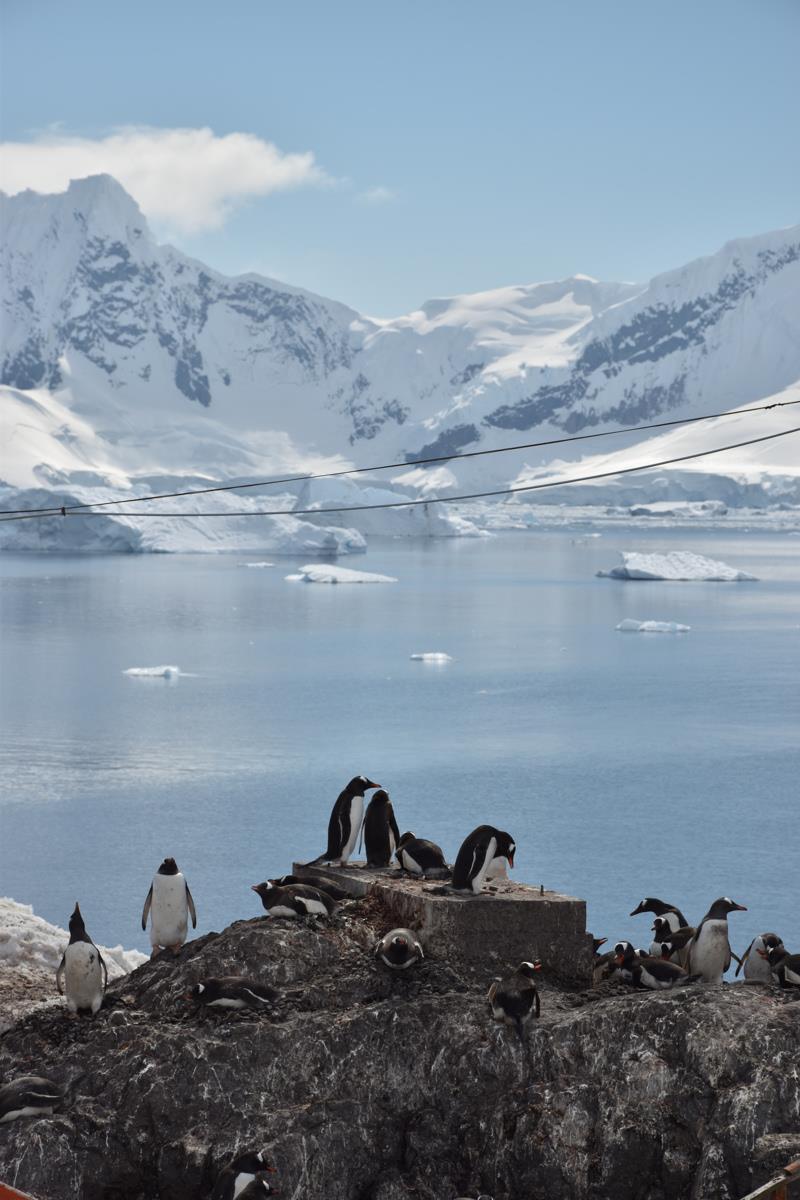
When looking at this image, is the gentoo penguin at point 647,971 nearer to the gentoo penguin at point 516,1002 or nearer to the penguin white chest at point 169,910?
the gentoo penguin at point 516,1002

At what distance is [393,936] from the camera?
10.0 meters

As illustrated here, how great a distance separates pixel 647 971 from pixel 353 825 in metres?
3.25

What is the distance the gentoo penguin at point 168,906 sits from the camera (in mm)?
11734

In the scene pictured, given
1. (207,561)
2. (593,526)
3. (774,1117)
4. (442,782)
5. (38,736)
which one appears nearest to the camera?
(774,1117)

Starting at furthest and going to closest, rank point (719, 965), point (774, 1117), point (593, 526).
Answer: point (593, 526) → point (719, 965) → point (774, 1117)

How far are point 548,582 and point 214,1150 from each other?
67876 mm

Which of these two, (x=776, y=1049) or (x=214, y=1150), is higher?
(x=776, y=1049)

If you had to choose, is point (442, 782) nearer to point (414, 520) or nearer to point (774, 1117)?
point (774, 1117)

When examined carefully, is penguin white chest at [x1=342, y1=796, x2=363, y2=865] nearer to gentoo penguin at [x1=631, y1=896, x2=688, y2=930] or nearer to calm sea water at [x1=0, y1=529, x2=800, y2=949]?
gentoo penguin at [x1=631, y1=896, x2=688, y2=930]

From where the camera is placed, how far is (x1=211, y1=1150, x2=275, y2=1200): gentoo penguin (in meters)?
8.58

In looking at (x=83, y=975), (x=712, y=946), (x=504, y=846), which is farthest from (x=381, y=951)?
(x=712, y=946)

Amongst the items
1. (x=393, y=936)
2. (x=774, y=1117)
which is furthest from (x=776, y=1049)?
(x=393, y=936)

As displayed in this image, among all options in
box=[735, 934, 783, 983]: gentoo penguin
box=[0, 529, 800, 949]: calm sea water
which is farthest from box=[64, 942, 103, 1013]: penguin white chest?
box=[0, 529, 800, 949]: calm sea water

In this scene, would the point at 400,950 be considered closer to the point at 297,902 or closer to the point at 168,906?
the point at 297,902
